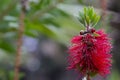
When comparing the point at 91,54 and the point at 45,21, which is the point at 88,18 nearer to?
the point at 91,54

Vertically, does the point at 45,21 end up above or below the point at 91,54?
above

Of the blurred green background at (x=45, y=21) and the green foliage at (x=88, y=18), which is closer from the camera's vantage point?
the green foliage at (x=88, y=18)

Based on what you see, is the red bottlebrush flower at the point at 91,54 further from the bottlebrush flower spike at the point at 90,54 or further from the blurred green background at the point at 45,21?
the blurred green background at the point at 45,21

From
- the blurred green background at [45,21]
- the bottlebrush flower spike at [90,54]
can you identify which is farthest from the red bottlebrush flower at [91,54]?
the blurred green background at [45,21]

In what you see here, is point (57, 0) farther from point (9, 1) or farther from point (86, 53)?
point (86, 53)

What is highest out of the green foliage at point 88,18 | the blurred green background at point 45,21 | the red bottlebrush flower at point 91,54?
the blurred green background at point 45,21

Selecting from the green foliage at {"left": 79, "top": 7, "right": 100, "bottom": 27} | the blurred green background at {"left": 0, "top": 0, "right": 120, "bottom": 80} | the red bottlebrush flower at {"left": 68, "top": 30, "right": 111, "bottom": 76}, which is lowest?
the red bottlebrush flower at {"left": 68, "top": 30, "right": 111, "bottom": 76}

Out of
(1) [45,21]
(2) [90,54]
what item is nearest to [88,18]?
(2) [90,54]

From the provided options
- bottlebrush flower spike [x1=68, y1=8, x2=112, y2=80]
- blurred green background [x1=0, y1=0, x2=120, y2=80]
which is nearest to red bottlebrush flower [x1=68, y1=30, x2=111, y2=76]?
bottlebrush flower spike [x1=68, y1=8, x2=112, y2=80]

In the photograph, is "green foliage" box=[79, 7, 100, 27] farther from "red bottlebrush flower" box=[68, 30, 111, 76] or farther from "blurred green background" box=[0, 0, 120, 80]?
"blurred green background" box=[0, 0, 120, 80]
